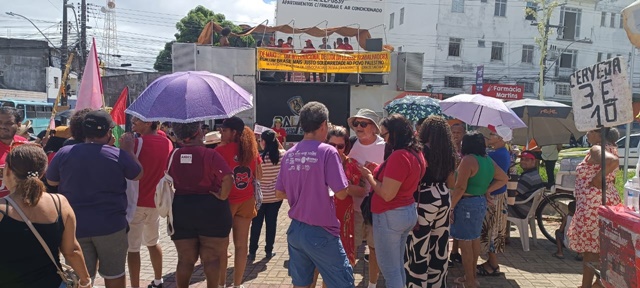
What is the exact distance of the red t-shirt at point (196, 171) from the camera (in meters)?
3.63

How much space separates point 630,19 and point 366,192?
2.51 metres

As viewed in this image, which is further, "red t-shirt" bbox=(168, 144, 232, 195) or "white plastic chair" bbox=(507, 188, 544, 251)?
"white plastic chair" bbox=(507, 188, 544, 251)

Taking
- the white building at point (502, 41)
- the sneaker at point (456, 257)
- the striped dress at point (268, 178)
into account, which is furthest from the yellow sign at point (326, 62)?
the white building at point (502, 41)

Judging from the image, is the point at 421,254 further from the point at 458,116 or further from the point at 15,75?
the point at 15,75

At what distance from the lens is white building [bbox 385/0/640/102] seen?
115ft

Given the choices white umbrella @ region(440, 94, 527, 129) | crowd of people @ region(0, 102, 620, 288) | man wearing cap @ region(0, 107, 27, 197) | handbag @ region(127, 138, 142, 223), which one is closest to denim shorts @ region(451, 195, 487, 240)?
crowd of people @ region(0, 102, 620, 288)

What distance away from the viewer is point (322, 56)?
48.3 feet

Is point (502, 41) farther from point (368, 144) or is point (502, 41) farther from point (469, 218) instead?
point (368, 144)

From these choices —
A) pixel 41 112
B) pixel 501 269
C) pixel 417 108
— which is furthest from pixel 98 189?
pixel 41 112

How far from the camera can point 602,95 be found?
3809 millimetres

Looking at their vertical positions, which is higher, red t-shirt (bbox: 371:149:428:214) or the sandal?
red t-shirt (bbox: 371:149:428:214)

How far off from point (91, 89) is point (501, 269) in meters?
5.34

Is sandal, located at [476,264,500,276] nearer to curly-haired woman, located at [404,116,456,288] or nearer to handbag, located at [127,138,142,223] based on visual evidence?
curly-haired woman, located at [404,116,456,288]

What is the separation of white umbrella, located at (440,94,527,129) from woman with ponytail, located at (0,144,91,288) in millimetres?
4779
